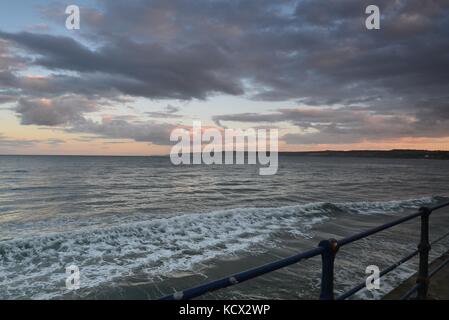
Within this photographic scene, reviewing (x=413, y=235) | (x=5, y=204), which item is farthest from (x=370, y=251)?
(x=5, y=204)

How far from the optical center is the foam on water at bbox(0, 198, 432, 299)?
830 cm

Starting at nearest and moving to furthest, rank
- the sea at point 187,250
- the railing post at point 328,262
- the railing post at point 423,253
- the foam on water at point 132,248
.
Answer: the railing post at point 328,262
the railing post at point 423,253
the sea at point 187,250
the foam on water at point 132,248

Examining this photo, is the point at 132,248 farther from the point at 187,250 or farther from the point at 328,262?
the point at 328,262

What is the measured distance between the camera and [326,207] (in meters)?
19.2

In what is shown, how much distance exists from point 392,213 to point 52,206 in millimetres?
20424

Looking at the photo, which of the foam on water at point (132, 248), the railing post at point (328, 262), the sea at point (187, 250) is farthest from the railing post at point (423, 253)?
the foam on water at point (132, 248)

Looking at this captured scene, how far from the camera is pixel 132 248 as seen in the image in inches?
428

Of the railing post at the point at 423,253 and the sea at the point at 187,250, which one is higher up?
the railing post at the point at 423,253

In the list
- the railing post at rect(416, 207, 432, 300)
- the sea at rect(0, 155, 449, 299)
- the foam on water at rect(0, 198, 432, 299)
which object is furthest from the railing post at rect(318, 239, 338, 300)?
the foam on water at rect(0, 198, 432, 299)

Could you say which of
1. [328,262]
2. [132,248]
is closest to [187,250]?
[132,248]

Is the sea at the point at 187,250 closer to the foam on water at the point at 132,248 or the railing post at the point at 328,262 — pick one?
the foam on water at the point at 132,248

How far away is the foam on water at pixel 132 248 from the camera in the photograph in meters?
8.30
